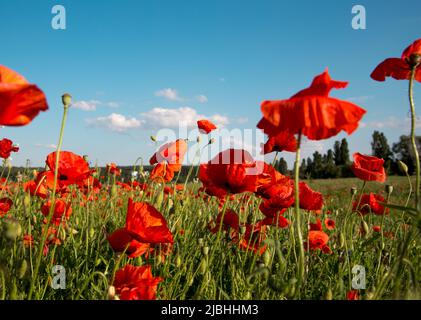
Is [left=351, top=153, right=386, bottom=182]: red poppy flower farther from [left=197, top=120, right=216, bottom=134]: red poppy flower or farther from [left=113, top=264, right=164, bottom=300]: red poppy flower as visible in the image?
[left=113, top=264, right=164, bottom=300]: red poppy flower

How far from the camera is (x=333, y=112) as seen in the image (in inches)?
39.8

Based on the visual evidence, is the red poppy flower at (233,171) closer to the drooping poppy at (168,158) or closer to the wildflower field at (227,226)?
the wildflower field at (227,226)

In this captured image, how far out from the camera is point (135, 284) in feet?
3.79

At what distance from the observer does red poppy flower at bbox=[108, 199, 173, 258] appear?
4.33 ft

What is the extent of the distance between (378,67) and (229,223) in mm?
1066

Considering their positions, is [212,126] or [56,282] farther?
[212,126]

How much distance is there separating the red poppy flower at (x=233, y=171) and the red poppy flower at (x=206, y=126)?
1.27 metres

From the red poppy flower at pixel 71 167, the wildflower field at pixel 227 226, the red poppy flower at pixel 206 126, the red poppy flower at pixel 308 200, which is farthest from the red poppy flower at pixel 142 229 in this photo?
the red poppy flower at pixel 206 126

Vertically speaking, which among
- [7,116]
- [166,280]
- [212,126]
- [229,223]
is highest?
[212,126]

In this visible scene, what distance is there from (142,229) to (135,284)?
216mm

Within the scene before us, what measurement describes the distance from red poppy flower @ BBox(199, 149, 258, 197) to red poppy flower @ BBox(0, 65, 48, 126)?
0.79 m

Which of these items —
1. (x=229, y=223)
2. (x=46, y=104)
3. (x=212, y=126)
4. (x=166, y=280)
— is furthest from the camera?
(x=212, y=126)

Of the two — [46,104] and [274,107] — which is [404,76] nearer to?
[274,107]
